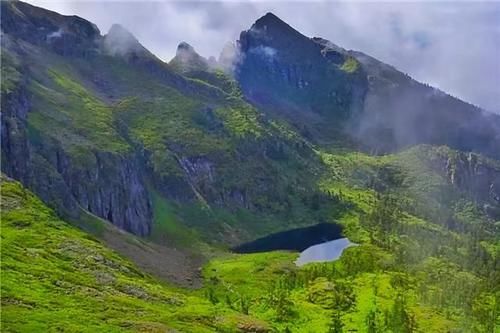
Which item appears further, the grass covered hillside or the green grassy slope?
the grass covered hillside

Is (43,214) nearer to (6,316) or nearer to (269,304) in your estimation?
(269,304)

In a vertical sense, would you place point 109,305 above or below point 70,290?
below

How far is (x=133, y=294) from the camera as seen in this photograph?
152125 millimetres

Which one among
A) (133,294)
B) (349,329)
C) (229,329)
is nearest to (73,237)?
(133,294)

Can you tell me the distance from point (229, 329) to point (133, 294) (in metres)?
25.9

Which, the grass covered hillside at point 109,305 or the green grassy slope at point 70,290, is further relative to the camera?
the grass covered hillside at point 109,305

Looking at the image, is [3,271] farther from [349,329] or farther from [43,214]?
[349,329]

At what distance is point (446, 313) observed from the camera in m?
193

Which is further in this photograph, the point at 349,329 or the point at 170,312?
the point at 349,329

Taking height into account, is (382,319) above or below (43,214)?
below

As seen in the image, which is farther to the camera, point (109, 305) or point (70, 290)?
point (70, 290)

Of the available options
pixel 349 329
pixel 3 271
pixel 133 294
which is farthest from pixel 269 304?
pixel 3 271

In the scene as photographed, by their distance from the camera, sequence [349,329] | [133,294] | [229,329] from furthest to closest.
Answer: [349,329]
[133,294]
[229,329]

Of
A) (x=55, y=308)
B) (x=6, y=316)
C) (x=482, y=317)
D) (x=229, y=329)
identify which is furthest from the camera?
(x=482, y=317)
